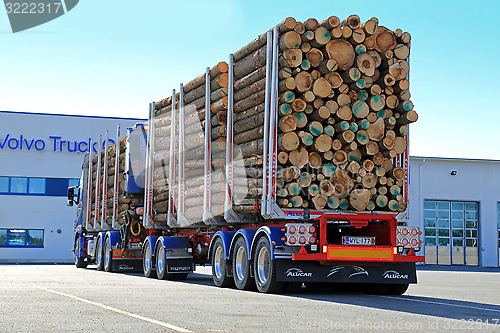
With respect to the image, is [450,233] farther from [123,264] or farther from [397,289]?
[397,289]

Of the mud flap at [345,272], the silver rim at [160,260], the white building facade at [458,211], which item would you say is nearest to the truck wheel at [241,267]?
the mud flap at [345,272]

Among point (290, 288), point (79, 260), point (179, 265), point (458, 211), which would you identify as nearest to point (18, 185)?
point (79, 260)

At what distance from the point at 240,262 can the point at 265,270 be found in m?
1.08

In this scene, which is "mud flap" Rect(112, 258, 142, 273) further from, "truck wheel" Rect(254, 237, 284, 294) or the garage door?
the garage door

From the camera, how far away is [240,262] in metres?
15.1

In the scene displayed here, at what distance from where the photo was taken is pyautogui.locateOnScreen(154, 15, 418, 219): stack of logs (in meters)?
13.9

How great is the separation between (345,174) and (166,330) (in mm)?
6686

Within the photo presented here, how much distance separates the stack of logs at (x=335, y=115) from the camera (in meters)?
13.9

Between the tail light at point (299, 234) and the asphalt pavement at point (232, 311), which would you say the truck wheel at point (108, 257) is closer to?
the asphalt pavement at point (232, 311)

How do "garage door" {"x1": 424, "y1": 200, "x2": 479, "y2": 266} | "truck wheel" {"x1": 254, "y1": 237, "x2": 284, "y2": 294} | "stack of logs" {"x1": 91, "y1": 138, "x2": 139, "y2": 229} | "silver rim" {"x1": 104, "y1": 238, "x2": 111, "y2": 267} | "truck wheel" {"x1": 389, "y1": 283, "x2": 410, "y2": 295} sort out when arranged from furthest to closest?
"garage door" {"x1": 424, "y1": 200, "x2": 479, "y2": 266} → "silver rim" {"x1": 104, "y1": 238, "x2": 111, "y2": 267} → "stack of logs" {"x1": 91, "y1": 138, "x2": 139, "y2": 229} → "truck wheel" {"x1": 389, "y1": 283, "x2": 410, "y2": 295} → "truck wheel" {"x1": 254, "y1": 237, "x2": 284, "y2": 294}

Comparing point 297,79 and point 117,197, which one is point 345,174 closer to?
point 297,79

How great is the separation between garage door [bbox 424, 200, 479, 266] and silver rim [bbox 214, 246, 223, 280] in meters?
30.5

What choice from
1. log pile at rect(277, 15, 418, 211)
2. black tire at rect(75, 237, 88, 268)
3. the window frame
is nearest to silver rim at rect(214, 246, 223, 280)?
log pile at rect(277, 15, 418, 211)

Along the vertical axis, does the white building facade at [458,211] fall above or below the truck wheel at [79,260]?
above
